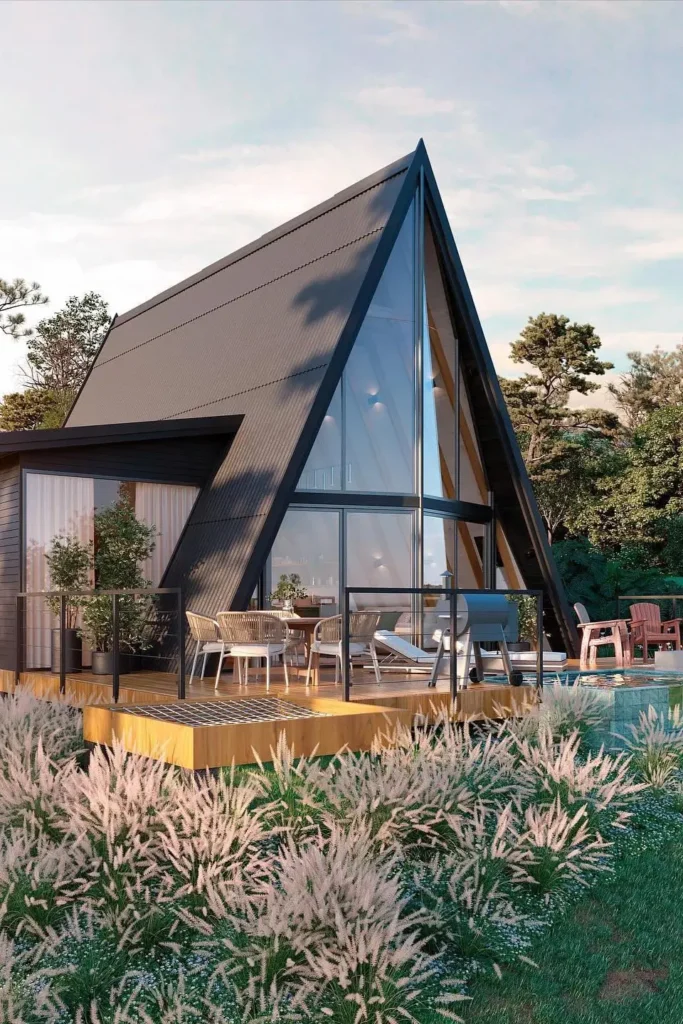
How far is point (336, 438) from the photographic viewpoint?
1314 centimetres

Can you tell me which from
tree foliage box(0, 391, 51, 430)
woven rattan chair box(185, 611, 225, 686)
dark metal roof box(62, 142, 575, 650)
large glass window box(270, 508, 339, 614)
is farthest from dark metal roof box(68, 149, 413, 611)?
tree foliage box(0, 391, 51, 430)

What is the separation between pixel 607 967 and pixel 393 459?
8.60m

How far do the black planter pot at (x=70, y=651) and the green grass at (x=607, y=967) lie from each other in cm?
678

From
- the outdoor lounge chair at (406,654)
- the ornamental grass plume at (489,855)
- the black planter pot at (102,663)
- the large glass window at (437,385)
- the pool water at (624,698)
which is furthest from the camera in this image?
the large glass window at (437,385)

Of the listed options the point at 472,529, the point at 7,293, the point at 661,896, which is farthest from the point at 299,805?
the point at 7,293

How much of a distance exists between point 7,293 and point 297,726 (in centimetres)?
2194

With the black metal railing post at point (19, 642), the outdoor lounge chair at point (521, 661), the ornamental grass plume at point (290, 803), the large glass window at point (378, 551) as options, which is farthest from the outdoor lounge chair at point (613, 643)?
the ornamental grass plume at point (290, 803)

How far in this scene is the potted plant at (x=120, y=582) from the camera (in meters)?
11.1

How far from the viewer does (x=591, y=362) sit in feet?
99.1

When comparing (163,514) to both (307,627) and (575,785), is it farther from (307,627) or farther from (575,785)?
(575,785)

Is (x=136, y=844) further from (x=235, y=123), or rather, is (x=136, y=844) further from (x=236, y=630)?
(x=235, y=123)

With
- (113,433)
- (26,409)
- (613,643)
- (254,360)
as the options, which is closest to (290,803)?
(113,433)

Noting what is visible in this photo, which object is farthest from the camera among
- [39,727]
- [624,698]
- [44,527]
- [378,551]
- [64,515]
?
[378,551]

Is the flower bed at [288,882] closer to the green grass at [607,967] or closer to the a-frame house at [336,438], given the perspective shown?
the green grass at [607,967]
